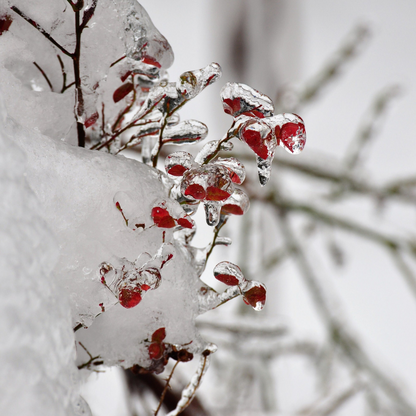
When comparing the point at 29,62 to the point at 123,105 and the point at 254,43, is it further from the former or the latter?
the point at 254,43

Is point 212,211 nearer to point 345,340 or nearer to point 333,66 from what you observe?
point 345,340

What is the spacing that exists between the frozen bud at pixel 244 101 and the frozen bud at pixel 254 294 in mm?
143

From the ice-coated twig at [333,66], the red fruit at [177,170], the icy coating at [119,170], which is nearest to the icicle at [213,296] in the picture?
the icy coating at [119,170]

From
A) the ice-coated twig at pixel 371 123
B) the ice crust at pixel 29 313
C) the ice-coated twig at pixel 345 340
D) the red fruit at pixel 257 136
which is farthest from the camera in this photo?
the ice-coated twig at pixel 371 123

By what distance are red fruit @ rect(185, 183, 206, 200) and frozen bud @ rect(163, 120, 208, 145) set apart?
76 millimetres

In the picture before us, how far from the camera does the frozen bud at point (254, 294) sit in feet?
1.12

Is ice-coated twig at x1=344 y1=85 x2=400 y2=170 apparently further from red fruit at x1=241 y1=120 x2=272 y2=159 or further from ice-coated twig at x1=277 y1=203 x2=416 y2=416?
red fruit at x1=241 y1=120 x2=272 y2=159

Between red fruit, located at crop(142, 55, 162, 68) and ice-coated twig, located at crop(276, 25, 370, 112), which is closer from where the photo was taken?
red fruit, located at crop(142, 55, 162, 68)

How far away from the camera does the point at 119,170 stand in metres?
0.33

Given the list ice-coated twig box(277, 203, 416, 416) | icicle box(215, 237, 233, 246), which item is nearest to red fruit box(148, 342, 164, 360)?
icicle box(215, 237, 233, 246)

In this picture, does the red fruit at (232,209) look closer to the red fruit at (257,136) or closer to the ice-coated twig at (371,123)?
the red fruit at (257,136)

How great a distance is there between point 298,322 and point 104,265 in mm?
3230

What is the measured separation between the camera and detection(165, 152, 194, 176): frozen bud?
34cm

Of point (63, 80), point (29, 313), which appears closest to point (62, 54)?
point (63, 80)
